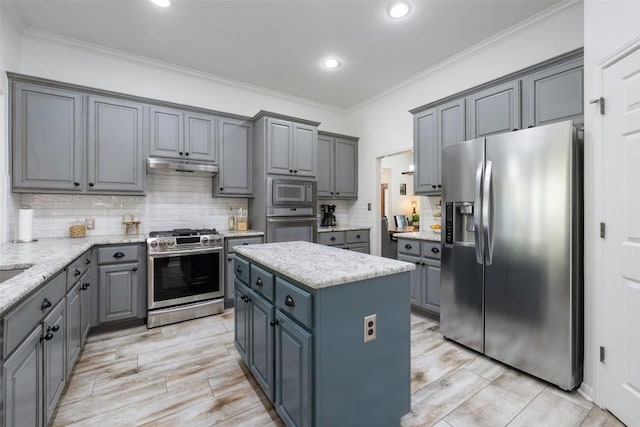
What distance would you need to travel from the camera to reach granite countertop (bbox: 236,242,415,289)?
1.33m

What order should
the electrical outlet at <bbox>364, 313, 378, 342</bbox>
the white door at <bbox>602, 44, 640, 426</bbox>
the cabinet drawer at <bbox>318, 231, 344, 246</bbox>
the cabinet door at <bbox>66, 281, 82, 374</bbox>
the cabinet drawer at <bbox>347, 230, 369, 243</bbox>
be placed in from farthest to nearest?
the cabinet drawer at <bbox>347, 230, 369, 243</bbox>
the cabinet drawer at <bbox>318, 231, 344, 246</bbox>
the cabinet door at <bbox>66, 281, 82, 374</bbox>
the white door at <bbox>602, 44, 640, 426</bbox>
the electrical outlet at <bbox>364, 313, 378, 342</bbox>

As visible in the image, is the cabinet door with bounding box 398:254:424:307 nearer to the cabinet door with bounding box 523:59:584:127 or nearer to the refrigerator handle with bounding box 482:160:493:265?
the refrigerator handle with bounding box 482:160:493:265

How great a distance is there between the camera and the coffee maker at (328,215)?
4926 mm

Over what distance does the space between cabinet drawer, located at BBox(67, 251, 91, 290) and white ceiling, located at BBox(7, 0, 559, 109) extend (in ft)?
7.58

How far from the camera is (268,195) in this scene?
3.75m

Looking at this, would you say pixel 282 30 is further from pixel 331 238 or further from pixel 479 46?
pixel 331 238

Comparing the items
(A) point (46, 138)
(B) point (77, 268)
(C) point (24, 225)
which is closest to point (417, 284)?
(B) point (77, 268)

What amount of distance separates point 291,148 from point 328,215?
4.79 ft

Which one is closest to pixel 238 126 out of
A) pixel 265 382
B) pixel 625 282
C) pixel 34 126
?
pixel 34 126

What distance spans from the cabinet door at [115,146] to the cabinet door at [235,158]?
90 centimetres

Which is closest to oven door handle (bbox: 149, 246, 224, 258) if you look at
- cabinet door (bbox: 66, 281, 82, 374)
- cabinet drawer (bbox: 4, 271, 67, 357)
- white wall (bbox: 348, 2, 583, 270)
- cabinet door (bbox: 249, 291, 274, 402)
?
cabinet door (bbox: 66, 281, 82, 374)

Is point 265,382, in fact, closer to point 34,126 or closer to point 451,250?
point 451,250

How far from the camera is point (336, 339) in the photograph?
4.39 feet

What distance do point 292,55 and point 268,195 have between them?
68.6 inches
